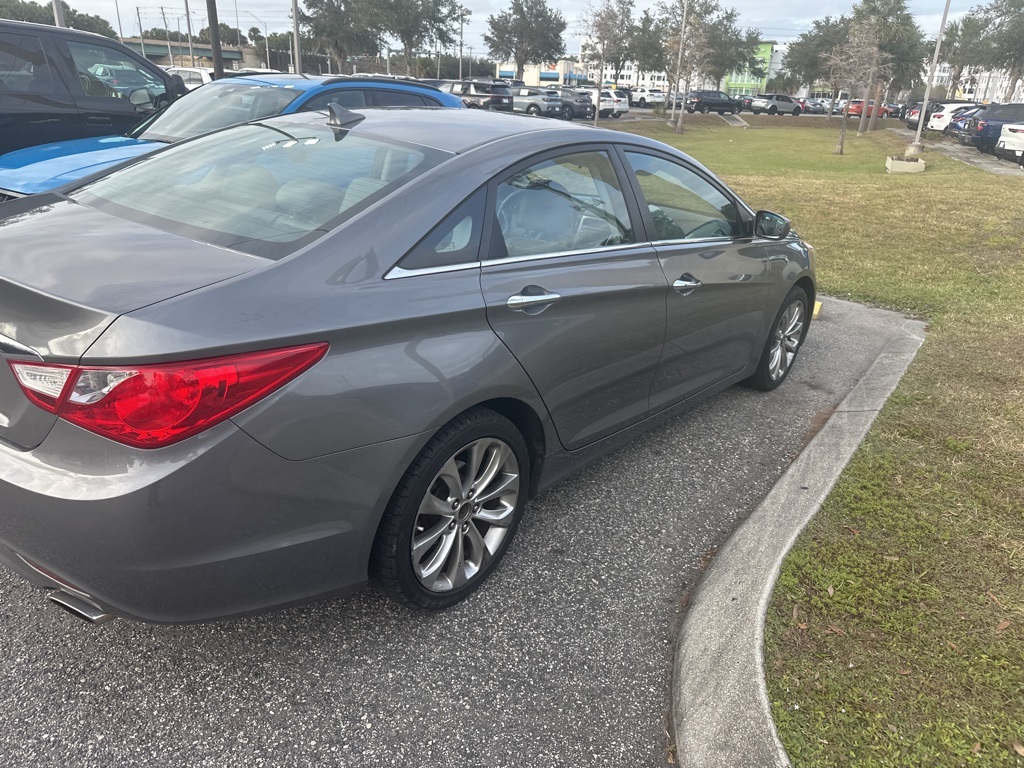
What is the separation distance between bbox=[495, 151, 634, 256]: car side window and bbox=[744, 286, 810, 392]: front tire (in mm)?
1684

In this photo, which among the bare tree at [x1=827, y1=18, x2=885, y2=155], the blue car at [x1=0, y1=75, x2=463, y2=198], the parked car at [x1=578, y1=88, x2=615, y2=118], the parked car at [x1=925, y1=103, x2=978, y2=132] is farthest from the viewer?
the parked car at [x1=578, y1=88, x2=615, y2=118]

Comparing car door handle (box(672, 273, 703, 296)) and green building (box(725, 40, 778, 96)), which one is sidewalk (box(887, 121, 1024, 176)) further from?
green building (box(725, 40, 778, 96))

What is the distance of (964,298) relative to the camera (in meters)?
6.85

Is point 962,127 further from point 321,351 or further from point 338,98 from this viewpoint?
point 321,351

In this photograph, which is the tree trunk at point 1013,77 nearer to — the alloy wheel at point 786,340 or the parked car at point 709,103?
the parked car at point 709,103

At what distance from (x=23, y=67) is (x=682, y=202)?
683cm

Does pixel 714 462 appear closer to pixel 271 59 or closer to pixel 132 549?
pixel 132 549

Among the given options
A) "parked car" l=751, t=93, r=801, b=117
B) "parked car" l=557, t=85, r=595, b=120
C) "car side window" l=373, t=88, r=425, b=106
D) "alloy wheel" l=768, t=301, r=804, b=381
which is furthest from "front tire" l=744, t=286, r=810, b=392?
"parked car" l=751, t=93, r=801, b=117

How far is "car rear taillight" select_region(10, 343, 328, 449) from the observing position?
5.90 ft

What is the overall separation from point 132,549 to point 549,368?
1453 millimetres

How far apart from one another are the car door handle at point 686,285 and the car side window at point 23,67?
22.4 ft

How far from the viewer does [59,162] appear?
4902mm

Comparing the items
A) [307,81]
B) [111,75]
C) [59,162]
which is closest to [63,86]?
[111,75]

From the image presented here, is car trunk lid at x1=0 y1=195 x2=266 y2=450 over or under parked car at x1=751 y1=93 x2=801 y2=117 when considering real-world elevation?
over
